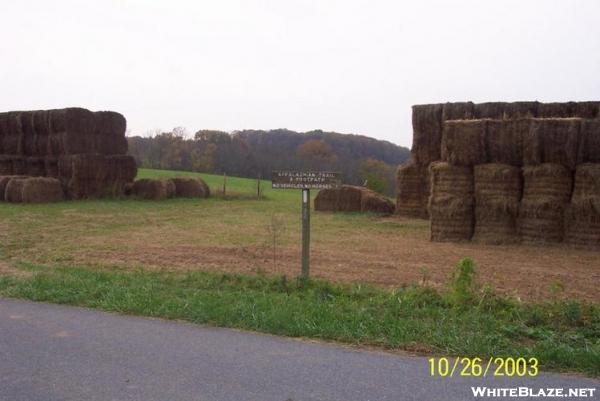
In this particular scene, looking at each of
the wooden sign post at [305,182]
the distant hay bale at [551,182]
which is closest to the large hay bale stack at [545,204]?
the distant hay bale at [551,182]

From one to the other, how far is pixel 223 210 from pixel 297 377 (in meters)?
20.0

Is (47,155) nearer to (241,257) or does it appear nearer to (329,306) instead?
(241,257)

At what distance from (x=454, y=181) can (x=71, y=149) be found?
1883 centimetres

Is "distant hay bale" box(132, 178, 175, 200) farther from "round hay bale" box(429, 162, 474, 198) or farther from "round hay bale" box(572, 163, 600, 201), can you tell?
"round hay bale" box(572, 163, 600, 201)

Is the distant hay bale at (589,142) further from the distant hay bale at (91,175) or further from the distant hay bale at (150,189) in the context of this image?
the distant hay bale at (91,175)

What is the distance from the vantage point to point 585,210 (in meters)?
13.3

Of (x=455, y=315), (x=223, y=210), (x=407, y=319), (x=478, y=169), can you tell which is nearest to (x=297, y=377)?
(x=407, y=319)

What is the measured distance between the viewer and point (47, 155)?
28750 mm

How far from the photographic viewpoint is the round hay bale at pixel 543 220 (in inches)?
540

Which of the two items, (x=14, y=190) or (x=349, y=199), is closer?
(x=349, y=199)

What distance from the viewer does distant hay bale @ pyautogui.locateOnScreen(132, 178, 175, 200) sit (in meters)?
29.5

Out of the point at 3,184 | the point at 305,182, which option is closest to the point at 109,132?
the point at 3,184

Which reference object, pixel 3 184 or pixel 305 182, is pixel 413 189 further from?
pixel 3 184

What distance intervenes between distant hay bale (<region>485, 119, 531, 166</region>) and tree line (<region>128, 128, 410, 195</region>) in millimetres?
37061
